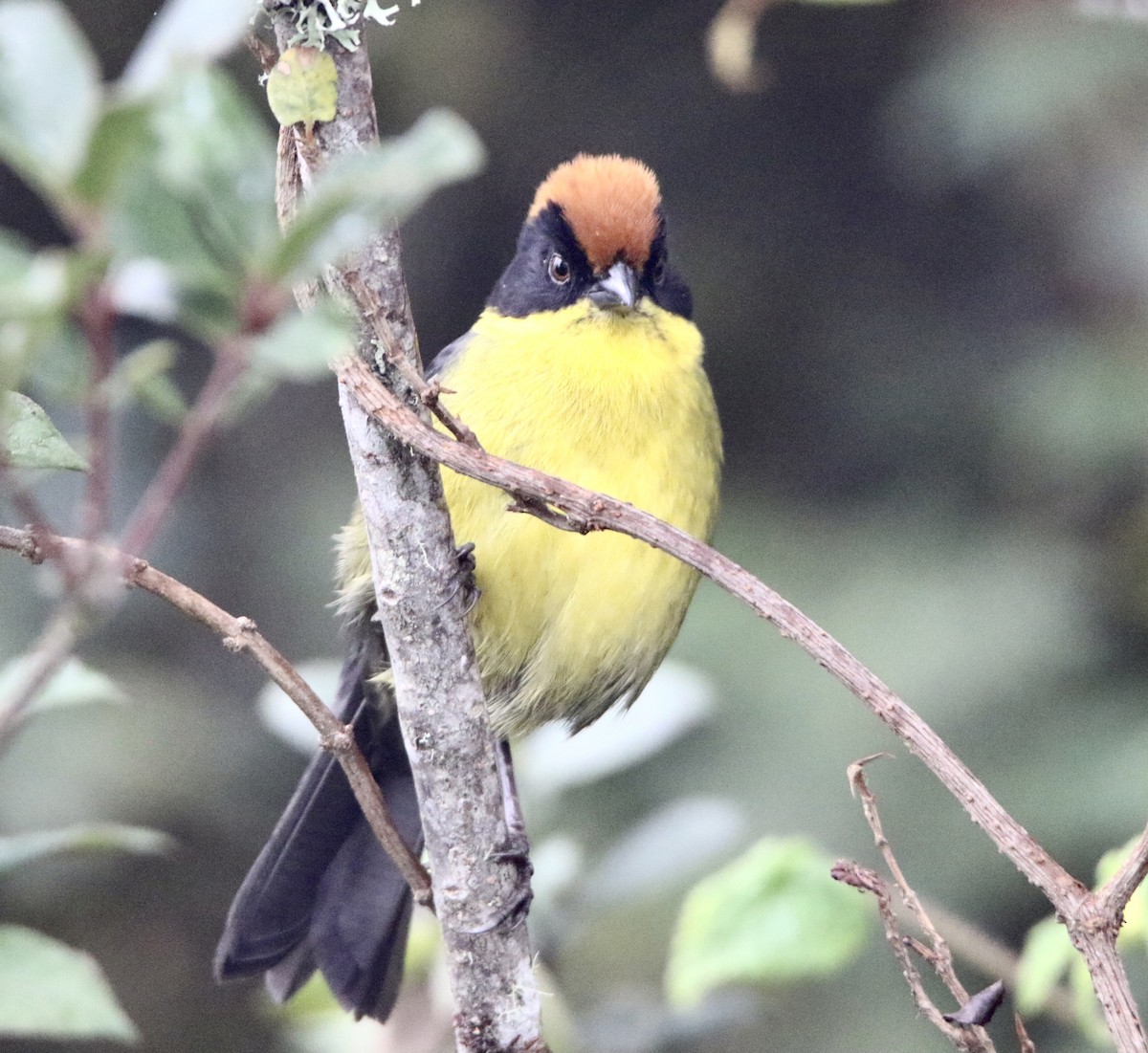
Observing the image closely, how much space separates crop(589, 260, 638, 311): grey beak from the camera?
2771mm

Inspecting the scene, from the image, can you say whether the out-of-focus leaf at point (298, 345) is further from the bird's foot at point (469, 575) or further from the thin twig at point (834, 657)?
the bird's foot at point (469, 575)

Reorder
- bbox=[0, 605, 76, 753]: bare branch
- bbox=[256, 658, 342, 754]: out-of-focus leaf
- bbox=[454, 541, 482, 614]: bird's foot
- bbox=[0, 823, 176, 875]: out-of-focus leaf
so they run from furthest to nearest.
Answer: bbox=[256, 658, 342, 754]: out-of-focus leaf, bbox=[454, 541, 482, 614]: bird's foot, bbox=[0, 823, 176, 875]: out-of-focus leaf, bbox=[0, 605, 76, 753]: bare branch

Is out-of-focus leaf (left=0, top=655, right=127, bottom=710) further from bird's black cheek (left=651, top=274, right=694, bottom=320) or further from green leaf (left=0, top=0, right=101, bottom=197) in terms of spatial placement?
bird's black cheek (left=651, top=274, right=694, bottom=320)

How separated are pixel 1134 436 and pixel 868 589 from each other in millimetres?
779

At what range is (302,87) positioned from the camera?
1.50 meters

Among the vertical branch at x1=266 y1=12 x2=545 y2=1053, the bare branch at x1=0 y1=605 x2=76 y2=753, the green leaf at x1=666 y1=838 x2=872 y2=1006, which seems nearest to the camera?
the bare branch at x1=0 y1=605 x2=76 y2=753

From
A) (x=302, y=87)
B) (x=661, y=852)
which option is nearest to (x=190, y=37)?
(x=302, y=87)

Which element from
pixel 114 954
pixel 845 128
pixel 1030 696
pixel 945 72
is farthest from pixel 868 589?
pixel 114 954

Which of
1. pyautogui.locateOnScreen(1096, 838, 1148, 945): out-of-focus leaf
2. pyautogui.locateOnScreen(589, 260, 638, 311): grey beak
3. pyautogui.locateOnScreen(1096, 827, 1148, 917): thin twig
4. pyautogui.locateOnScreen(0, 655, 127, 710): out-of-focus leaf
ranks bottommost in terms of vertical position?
pyautogui.locateOnScreen(1096, 827, 1148, 917): thin twig

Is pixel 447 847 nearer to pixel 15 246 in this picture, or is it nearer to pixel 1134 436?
pixel 15 246

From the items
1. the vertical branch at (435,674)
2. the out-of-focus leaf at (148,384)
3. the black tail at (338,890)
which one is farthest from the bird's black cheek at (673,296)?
the out-of-focus leaf at (148,384)

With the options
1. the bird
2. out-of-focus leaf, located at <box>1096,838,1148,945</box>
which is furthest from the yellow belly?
out-of-focus leaf, located at <box>1096,838,1148,945</box>

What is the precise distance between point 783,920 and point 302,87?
126 centimetres

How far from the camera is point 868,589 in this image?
4.12 m
